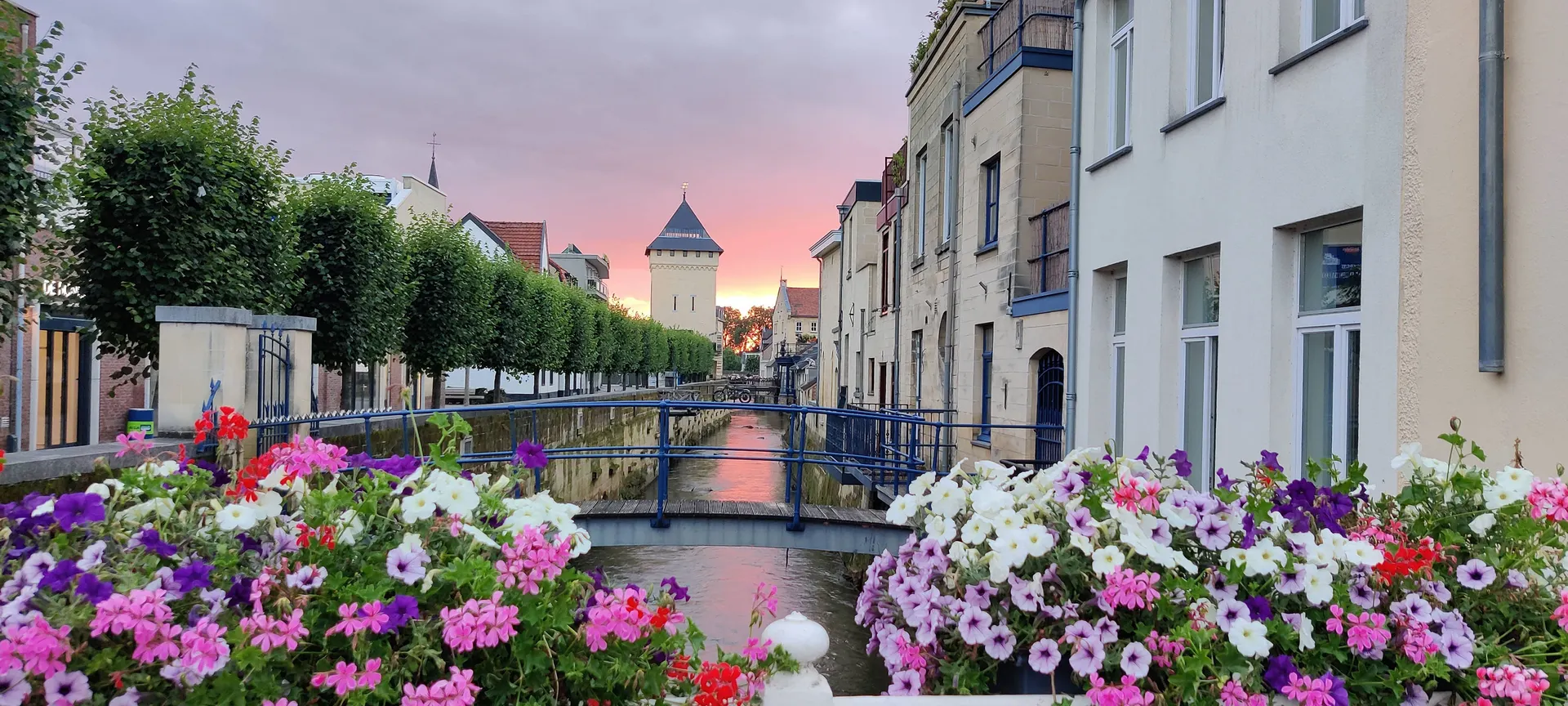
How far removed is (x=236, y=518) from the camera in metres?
1.90

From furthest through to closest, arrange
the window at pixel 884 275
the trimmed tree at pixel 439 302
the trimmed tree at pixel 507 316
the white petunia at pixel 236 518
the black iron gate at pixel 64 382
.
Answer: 1. the trimmed tree at pixel 507 316
2. the window at pixel 884 275
3. the trimmed tree at pixel 439 302
4. the black iron gate at pixel 64 382
5. the white petunia at pixel 236 518

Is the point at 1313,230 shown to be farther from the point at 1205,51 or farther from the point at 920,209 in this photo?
the point at 920,209

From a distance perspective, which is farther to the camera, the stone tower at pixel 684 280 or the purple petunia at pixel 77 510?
the stone tower at pixel 684 280

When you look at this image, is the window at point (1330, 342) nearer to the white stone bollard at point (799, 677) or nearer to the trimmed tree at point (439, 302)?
the white stone bollard at point (799, 677)

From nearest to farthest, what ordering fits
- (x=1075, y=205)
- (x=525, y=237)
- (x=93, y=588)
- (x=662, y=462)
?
(x=93, y=588), (x=662, y=462), (x=1075, y=205), (x=525, y=237)

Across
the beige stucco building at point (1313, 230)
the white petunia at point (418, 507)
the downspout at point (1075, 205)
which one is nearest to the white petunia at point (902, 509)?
the white petunia at point (418, 507)

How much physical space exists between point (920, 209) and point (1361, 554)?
46.5 feet

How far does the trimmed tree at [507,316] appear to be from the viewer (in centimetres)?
2241

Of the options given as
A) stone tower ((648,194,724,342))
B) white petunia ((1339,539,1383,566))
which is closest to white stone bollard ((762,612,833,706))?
white petunia ((1339,539,1383,566))

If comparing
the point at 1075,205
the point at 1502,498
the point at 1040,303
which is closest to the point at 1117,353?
the point at 1075,205

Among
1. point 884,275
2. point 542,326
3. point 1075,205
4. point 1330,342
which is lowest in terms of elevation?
point 1330,342

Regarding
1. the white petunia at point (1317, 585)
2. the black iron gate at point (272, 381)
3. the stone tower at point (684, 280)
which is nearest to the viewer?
the white petunia at point (1317, 585)

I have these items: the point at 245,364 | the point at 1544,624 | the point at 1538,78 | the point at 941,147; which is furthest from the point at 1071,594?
the point at 941,147

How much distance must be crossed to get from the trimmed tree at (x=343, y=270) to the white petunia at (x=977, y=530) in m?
11.7
